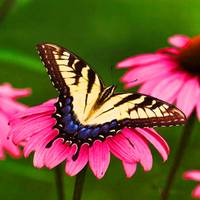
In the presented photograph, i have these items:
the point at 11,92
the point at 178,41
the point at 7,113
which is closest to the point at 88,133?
the point at 7,113

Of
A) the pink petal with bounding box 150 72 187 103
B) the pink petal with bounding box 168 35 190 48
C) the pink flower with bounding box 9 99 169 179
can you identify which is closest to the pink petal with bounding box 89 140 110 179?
the pink flower with bounding box 9 99 169 179

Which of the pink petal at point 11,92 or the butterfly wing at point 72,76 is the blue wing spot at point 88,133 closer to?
the butterfly wing at point 72,76

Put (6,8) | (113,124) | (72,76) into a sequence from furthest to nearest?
(6,8), (72,76), (113,124)

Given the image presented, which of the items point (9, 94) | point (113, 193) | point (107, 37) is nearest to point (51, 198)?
point (113, 193)

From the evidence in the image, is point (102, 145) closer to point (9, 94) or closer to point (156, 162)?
point (9, 94)

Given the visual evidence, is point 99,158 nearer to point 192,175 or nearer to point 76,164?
point 76,164

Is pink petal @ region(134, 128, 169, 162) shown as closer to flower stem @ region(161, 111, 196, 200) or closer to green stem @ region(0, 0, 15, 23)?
flower stem @ region(161, 111, 196, 200)

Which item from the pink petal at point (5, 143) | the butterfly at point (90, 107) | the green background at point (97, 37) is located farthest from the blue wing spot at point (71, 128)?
the green background at point (97, 37)
